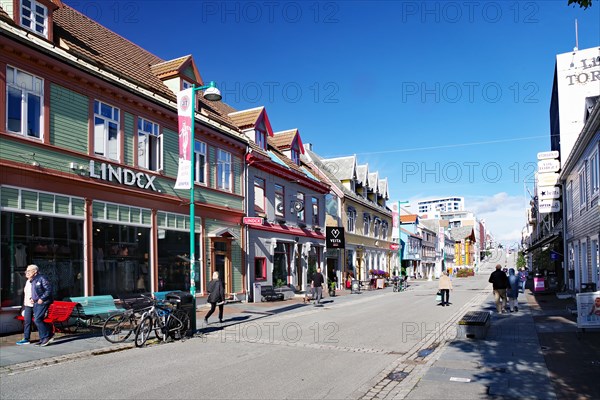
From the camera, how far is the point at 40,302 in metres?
10.9

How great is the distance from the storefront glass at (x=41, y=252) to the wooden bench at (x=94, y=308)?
79cm

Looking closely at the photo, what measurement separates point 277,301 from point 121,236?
10.0 m

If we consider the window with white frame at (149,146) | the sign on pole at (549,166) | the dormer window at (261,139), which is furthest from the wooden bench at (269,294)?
the sign on pole at (549,166)

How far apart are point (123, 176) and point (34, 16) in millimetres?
5158

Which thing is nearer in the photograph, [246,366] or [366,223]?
[246,366]

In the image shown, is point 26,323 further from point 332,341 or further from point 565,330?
point 565,330

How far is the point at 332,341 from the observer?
11891 millimetres

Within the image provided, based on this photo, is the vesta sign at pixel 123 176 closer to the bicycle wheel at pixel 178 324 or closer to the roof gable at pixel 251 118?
the bicycle wheel at pixel 178 324

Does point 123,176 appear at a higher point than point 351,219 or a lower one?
higher

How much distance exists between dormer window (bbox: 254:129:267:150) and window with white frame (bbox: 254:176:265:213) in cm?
244

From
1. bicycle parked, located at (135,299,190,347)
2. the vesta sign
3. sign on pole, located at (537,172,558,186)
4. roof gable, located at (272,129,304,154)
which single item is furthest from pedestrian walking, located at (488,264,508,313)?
roof gable, located at (272,129,304,154)

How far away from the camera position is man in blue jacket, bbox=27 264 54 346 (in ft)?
35.6

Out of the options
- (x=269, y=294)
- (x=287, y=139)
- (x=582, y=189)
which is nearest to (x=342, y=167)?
(x=287, y=139)

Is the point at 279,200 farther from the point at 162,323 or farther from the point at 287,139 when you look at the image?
the point at 162,323
